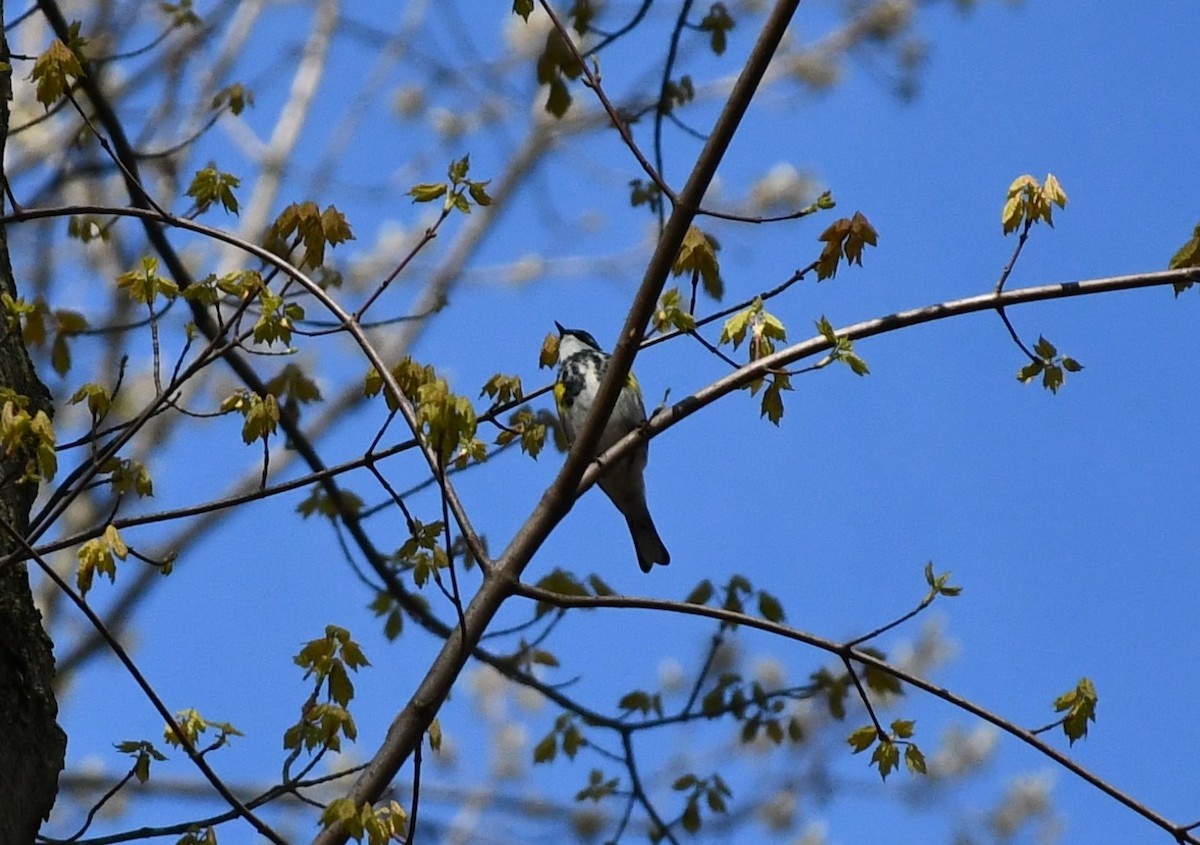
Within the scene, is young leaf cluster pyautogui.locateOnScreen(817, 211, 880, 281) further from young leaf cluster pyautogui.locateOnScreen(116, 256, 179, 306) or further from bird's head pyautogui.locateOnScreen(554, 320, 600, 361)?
bird's head pyautogui.locateOnScreen(554, 320, 600, 361)

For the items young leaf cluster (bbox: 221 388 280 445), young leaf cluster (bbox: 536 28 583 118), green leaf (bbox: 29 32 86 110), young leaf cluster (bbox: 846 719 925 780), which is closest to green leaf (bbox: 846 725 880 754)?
young leaf cluster (bbox: 846 719 925 780)

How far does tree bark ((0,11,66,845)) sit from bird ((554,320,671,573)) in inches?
89.4

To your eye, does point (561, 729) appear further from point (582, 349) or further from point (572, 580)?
point (582, 349)

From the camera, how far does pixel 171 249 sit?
4379mm

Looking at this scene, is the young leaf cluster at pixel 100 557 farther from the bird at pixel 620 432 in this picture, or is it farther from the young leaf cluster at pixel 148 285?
the bird at pixel 620 432

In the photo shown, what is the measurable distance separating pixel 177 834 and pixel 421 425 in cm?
91

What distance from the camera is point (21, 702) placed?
243 cm

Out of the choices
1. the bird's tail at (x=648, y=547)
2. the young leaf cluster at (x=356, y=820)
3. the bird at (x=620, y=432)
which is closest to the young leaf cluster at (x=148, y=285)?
the young leaf cluster at (x=356, y=820)

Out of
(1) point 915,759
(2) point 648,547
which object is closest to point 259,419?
(1) point 915,759

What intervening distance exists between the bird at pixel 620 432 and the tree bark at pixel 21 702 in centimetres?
227

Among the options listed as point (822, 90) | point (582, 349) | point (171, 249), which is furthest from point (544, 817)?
point (822, 90)

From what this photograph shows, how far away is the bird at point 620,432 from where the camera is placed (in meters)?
4.80

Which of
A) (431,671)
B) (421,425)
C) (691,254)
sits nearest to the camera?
(421,425)

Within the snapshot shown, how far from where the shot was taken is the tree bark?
2336 mm
